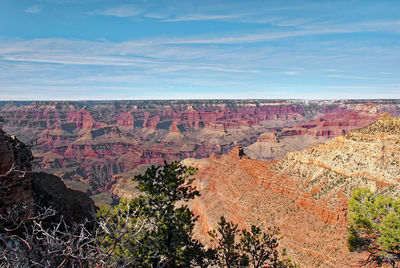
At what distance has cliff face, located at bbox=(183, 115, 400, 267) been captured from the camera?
3331cm

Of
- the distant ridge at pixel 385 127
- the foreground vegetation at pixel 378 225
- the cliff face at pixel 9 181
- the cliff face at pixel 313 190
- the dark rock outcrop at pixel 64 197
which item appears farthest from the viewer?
the distant ridge at pixel 385 127

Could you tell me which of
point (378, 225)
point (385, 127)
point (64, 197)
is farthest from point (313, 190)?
point (64, 197)

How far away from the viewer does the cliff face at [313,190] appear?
1312 inches

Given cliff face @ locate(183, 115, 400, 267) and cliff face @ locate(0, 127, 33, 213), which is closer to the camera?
cliff face @ locate(0, 127, 33, 213)

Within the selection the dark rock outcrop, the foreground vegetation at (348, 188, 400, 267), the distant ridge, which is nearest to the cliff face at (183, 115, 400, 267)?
the distant ridge

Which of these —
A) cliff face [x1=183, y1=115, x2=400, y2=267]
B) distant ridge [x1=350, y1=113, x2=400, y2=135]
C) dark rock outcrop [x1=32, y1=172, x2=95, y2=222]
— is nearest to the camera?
dark rock outcrop [x1=32, y1=172, x2=95, y2=222]

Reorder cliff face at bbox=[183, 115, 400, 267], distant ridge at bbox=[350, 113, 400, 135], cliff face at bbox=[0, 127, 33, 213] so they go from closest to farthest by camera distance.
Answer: cliff face at bbox=[0, 127, 33, 213], cliff face at bbox=[183, 115, 400, 267], distant ridge at bbox=[350, 113, 400, 135]

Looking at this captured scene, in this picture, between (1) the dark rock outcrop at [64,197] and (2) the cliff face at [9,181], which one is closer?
(2) the cliff face at [9,181]

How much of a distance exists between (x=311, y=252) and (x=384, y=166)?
703 inches

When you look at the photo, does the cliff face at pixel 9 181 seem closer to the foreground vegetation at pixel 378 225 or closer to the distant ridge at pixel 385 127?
the foreground vegetation at pixel 378 225

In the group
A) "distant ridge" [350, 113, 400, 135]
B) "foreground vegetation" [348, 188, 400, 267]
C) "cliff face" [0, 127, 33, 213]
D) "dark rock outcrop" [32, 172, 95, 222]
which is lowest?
"dark rock outcrop" [32, 172, 95, 222]

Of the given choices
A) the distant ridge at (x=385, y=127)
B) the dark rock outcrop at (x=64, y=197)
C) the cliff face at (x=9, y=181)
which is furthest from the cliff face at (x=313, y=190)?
the cliff face at (x=9, y=181)

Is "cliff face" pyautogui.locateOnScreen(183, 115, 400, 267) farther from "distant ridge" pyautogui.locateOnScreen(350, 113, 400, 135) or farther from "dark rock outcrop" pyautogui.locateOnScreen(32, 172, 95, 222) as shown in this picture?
"dark rock outcrop" pyautogui.locateOnScreen(32, 172, 95, 222)

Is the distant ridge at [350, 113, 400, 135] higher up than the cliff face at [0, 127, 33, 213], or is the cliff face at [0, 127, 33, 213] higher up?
the distant ridge at [350, 113, 400, 135]
